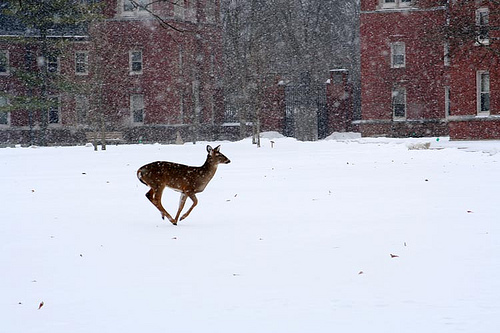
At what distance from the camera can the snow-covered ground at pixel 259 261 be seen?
590 centimetres

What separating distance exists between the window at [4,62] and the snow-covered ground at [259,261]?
39.0m

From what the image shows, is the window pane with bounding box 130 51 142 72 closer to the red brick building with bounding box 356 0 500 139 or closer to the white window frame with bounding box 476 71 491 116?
the red brick building with bounding box 356 0 500 139

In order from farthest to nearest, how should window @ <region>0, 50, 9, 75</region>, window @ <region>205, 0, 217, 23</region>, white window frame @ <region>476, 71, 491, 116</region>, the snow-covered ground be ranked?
window @ <region>205, 0, 217, 23</region>, window @ <region>0, 50, 9, 75</region>, white window frame @ <region>476, 71, 491, 116</region>, the snow-covered ground

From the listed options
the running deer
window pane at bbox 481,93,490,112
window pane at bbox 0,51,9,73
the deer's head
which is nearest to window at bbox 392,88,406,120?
window pane at bbox 481,93,490,112

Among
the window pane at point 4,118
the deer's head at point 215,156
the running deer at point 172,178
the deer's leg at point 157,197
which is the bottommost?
the deer's leg at point 157,197

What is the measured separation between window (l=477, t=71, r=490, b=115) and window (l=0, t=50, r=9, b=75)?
31.0 m

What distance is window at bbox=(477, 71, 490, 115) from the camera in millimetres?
39938

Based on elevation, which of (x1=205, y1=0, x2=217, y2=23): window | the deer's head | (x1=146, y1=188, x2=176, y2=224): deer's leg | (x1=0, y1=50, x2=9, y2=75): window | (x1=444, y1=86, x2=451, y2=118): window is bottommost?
(x1=146, y1=188, x2=176, y2=224): deer's leg

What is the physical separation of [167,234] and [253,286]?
3574mm

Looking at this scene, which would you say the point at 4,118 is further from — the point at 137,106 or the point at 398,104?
the point at 398,104

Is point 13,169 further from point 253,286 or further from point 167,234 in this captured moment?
point 253,286

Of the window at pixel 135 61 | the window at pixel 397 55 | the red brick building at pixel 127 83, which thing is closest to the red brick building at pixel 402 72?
the window at pixel 397 55

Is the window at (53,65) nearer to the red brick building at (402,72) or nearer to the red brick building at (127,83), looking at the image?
the red brick building at (127,83)

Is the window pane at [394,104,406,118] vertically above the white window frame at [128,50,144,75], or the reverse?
the white window frame at [128,50,144,75]
